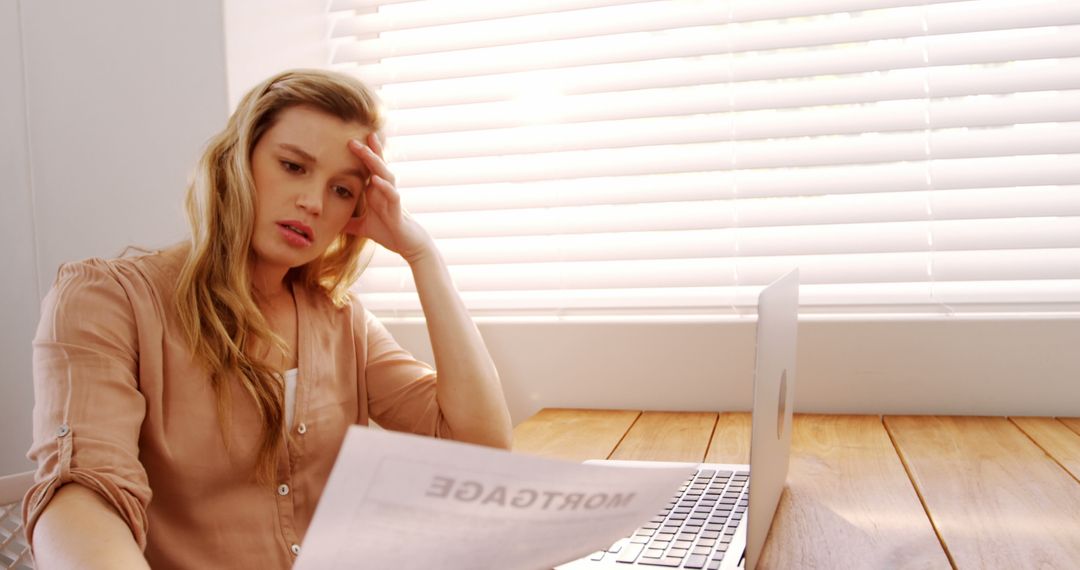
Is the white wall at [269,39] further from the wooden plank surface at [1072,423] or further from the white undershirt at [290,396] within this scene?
the wooden plank surface at [1072,423]

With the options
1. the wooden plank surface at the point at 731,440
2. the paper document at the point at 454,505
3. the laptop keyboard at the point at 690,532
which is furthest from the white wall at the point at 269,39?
the paper document at the point at 454,505

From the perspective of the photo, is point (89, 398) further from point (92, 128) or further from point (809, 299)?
point (809, 299)

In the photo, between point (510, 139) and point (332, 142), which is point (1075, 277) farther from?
point (332, 142)

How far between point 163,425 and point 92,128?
106 cm

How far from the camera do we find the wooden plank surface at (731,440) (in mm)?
1508

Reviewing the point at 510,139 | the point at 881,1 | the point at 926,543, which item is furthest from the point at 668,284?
the point at 926,543

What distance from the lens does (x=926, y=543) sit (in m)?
1.07

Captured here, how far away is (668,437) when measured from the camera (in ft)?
5.53

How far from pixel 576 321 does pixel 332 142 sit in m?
0.82

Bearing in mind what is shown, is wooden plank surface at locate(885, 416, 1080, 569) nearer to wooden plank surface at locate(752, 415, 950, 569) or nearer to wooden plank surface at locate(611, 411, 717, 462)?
wooden plank surface at locate(752, 415, 950, 569)

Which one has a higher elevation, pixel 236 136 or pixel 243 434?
pixel 236 136

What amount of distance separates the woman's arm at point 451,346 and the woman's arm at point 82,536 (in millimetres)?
560

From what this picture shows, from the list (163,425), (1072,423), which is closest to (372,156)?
(163,425)

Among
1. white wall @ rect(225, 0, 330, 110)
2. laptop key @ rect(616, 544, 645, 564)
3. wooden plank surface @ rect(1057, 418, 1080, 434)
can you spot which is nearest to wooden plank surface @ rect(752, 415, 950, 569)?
laptop key @ rect(616, 544, 645, 564)
